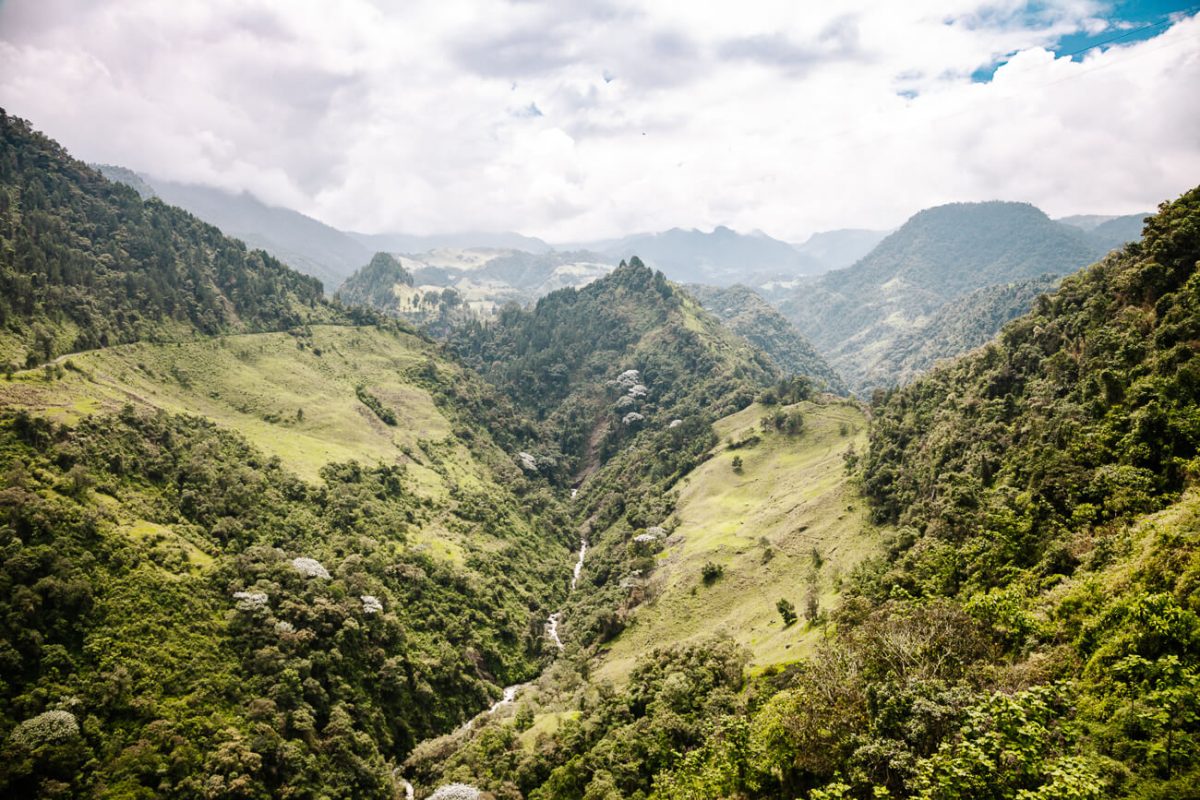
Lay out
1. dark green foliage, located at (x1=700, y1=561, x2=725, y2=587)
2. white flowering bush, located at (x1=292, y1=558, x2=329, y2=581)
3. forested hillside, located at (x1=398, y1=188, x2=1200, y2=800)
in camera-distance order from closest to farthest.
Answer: forested hillside, located at (x1=398, y1=188, x2=1200, y2=800) → white flowering bush, located at (x1=292, y1=558, x2=329, y2=581) → dark green foliage, located at (x1=700, y1=561, x2=725, y2=587)

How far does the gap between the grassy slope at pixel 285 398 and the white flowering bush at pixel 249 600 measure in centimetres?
1895

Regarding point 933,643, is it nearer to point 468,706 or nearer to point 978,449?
point 978,449

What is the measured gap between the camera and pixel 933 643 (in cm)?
3466

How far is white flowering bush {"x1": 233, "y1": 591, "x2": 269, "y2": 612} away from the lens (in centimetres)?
8119

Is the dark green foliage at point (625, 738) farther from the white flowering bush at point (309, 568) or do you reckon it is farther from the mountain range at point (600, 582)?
the white flowering bush at point (309, 568)

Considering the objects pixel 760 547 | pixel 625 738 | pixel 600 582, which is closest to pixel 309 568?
pixel 625 738

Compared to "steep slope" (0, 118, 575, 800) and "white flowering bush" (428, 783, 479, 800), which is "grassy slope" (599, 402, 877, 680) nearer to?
"white flowering bush" (428, 783, 479, 800)

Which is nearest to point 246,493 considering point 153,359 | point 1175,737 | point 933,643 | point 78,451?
point 78,451

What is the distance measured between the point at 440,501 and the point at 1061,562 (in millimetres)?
120388

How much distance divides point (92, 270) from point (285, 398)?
56.5 m

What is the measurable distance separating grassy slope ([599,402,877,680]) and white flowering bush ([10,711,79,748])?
61.3m

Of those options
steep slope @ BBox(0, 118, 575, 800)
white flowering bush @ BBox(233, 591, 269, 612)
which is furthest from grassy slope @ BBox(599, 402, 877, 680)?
white flowering bush @ BBox(233, 591, 269, 612)

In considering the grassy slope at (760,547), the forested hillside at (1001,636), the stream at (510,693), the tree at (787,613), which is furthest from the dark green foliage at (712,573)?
the stream at (510,693)

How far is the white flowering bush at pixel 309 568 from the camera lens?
302 feet
